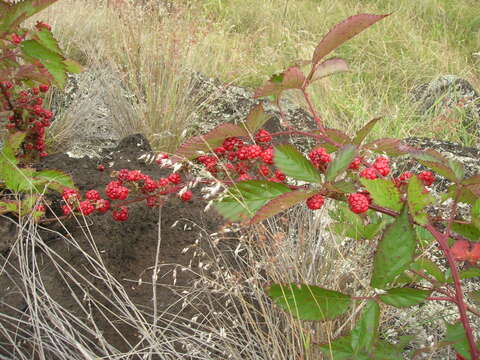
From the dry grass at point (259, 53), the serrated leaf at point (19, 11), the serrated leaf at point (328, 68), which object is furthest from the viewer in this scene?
the dry grass at point (259, 53)

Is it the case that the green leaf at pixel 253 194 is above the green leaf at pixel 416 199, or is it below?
above

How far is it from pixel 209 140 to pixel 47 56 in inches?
21.3

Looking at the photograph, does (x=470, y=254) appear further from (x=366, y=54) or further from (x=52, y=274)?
(x=366, y=54)

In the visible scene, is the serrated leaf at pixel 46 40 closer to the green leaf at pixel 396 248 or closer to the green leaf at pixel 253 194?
the green leaf at pixel 253 194

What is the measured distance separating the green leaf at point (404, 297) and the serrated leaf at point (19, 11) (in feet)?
2.90

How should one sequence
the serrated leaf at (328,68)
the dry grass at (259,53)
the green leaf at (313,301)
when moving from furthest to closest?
1. the dry grass at (259,53)
2. the serrated leaf at (328,68)
3. the green leaf at (313,301)

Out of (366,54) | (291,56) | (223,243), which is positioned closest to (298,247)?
(223,243)

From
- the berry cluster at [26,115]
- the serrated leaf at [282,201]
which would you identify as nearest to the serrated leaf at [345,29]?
the serrated leaf at [282,201]

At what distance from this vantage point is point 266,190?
28.4 inches

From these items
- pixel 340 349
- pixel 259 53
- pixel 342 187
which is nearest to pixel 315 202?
Answer: pixel 342 187

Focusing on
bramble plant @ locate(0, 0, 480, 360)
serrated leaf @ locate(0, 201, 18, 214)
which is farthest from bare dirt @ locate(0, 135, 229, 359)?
bramble plant @ locate(0, 0, 480, 360)

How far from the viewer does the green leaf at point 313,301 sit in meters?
0.72

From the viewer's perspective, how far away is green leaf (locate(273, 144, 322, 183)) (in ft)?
2.32

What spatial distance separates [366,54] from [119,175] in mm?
3840
